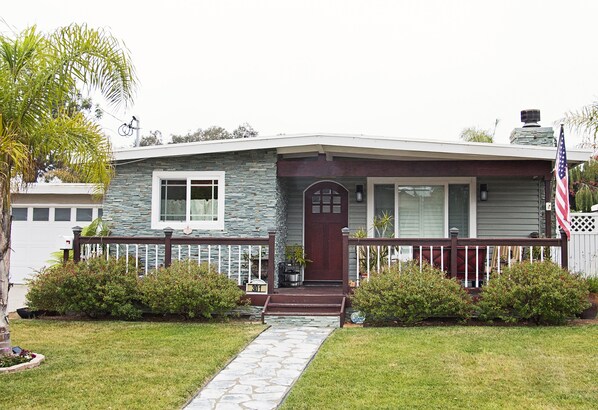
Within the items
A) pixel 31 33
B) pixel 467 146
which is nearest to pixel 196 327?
pixel 31 33

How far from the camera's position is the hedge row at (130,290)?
9.41 metres

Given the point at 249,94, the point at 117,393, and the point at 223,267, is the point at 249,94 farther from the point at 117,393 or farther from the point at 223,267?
the point at 117,393

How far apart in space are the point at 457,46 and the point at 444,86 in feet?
22.1

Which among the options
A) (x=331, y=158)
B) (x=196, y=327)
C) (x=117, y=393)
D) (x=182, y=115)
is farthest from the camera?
(x=182, y=115)

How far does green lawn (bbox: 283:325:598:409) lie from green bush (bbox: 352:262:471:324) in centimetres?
42

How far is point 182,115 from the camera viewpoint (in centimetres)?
3928

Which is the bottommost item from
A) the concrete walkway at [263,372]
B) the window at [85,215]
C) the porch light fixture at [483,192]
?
the concrete walkway at [263,372]

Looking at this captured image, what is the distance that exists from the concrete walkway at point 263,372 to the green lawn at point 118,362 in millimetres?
148

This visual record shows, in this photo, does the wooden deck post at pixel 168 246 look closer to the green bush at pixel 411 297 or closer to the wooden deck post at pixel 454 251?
the green bush at pixel 411 297

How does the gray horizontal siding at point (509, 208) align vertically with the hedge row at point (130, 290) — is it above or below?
above

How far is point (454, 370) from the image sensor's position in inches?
250

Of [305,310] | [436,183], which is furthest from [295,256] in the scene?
[436,183]

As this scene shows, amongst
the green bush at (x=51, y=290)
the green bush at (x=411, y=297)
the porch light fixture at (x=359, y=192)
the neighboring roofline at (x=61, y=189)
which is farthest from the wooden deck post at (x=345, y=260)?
the neighboring roofline at (x=61, y=189)

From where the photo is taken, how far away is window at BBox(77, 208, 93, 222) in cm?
1683
